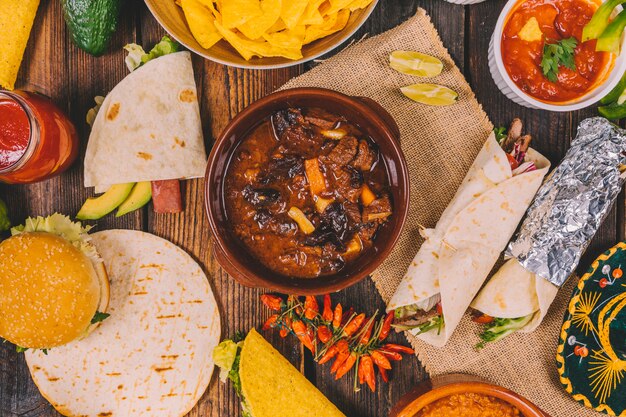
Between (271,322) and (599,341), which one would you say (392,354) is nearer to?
(271,322)

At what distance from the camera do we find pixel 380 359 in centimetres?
295

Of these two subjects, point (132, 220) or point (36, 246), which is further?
point (132, 220)

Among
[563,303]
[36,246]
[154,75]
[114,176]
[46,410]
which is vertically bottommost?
[46,410]

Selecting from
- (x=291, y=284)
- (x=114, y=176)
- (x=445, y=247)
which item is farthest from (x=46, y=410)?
(x=445, y=247)

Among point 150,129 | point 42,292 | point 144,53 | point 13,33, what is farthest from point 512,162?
point 13,33

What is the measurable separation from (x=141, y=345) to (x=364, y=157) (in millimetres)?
1567

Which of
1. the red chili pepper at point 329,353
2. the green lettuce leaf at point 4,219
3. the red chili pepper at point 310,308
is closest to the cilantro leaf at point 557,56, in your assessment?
the red chili pepper at point 310,308

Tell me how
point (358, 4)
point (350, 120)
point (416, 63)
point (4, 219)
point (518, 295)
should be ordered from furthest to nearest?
point (4, 219), point (416, 63), point (518, 295), point (350, 120), point (358, 4)

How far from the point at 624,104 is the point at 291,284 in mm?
1869

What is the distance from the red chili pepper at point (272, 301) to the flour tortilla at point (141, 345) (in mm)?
279

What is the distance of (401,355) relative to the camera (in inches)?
119

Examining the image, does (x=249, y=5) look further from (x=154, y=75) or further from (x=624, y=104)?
(x=624, y=104)

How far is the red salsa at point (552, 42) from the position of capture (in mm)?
2691

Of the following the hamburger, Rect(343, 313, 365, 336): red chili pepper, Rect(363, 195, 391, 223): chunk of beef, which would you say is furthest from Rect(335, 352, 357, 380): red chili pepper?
the hamburger
